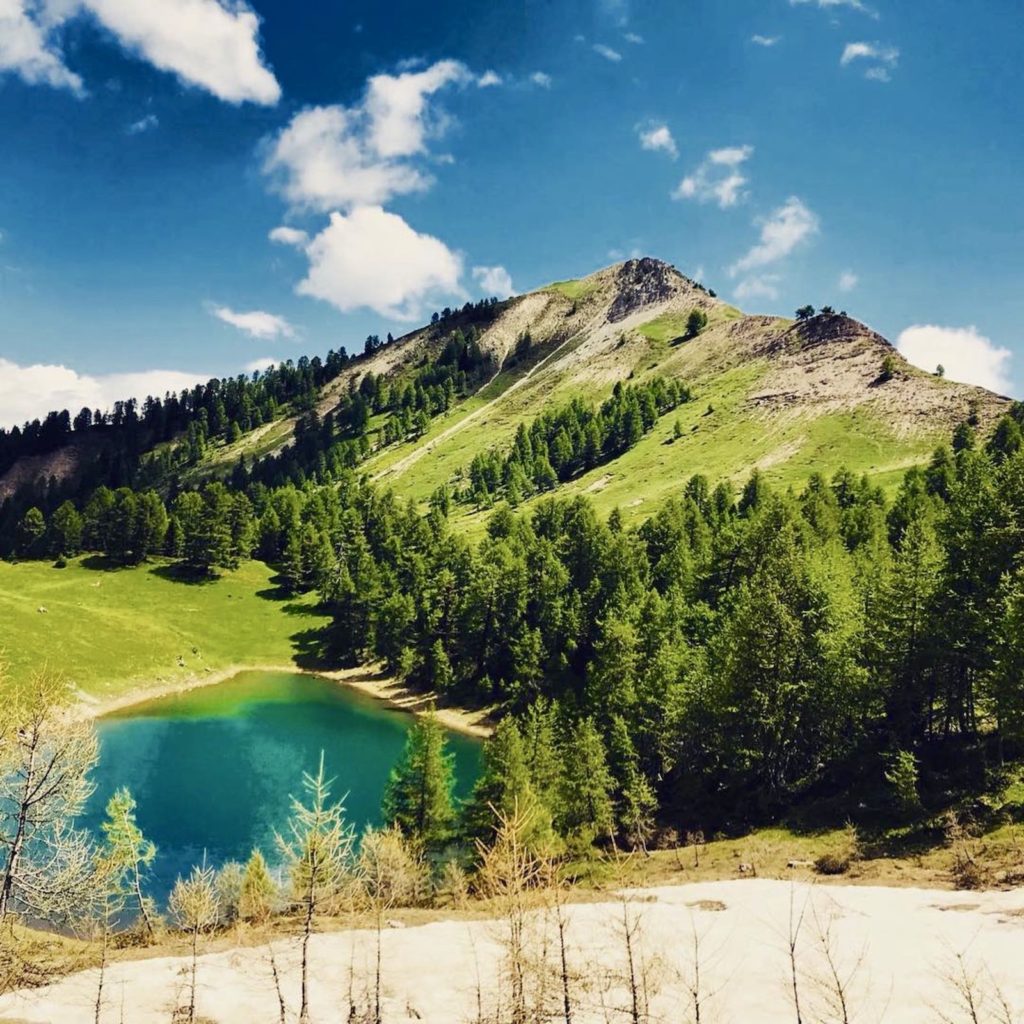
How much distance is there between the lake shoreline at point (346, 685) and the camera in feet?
304

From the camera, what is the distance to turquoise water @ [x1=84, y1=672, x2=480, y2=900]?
193 feet

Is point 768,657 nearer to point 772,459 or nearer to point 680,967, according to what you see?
point 680,967

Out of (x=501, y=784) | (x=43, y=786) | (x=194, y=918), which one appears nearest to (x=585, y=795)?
(x=501, y=784)

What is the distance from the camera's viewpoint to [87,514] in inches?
6220

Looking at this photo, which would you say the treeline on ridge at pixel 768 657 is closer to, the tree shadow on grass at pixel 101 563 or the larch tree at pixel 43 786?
the larch tree at pixel 43 786

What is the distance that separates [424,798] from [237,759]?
132 ft

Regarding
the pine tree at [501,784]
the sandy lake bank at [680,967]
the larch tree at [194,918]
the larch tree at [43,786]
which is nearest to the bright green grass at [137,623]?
the larch tree at [194,918]

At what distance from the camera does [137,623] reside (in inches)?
4636

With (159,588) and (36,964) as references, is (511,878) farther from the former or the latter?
(159,588)

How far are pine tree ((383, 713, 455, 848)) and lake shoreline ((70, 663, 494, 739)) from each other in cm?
3560

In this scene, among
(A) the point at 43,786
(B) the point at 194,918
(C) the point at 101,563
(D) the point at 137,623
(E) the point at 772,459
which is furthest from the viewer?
(E) the point at 772,459

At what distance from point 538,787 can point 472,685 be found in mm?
58907

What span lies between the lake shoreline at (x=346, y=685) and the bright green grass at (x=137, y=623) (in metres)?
1.68

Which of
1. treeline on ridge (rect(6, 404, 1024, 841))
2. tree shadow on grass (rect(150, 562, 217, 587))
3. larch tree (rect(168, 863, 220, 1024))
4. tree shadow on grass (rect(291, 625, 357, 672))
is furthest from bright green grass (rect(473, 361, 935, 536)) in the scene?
larch tree (rect(168, 863, 220, 1024))
